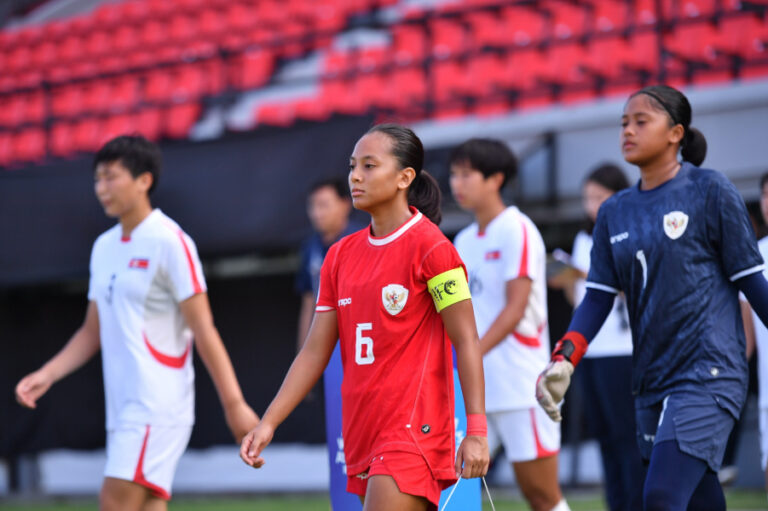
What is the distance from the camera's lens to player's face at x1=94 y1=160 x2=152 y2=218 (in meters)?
4.72

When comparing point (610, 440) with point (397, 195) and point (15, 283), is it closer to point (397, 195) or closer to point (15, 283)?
point (397, 195)

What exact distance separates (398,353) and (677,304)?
39.0 inches

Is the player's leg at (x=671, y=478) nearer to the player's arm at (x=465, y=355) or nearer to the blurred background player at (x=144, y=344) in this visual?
the player's arm at (x=465, y=355)

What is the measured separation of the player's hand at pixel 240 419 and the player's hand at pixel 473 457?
4.97 ft

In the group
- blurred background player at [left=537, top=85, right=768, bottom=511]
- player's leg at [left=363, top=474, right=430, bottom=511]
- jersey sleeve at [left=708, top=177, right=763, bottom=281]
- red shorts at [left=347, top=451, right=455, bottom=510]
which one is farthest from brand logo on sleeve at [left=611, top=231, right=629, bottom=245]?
player's leg at [left=363, top=474, right=430, bottom=511]

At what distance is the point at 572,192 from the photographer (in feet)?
28.7

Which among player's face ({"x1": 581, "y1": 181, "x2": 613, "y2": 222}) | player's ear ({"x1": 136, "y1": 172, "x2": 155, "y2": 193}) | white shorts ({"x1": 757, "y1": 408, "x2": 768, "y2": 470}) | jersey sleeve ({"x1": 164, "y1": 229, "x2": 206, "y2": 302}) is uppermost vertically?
player's ear ({"x1": 136, "y1": 172, "x2": 155, "y2": 193})

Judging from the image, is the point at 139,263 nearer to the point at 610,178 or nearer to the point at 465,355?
the point at 465,355

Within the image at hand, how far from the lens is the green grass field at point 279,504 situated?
7547 mm

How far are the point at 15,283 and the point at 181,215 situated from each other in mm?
1842

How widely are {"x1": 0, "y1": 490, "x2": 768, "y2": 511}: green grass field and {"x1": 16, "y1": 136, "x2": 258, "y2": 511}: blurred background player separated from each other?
148 inches

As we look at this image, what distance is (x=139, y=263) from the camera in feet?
15.0

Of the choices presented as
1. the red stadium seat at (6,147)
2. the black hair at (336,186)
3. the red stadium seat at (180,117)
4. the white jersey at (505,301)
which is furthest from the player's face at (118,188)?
the red stadium seat at (6,147)

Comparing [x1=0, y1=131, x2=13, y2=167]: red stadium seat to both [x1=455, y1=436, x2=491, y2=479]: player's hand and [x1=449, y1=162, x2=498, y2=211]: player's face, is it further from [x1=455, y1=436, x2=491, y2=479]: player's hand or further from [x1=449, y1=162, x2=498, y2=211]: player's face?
[x1=455, y1=436, x2=491, y2=479]: player's hand
